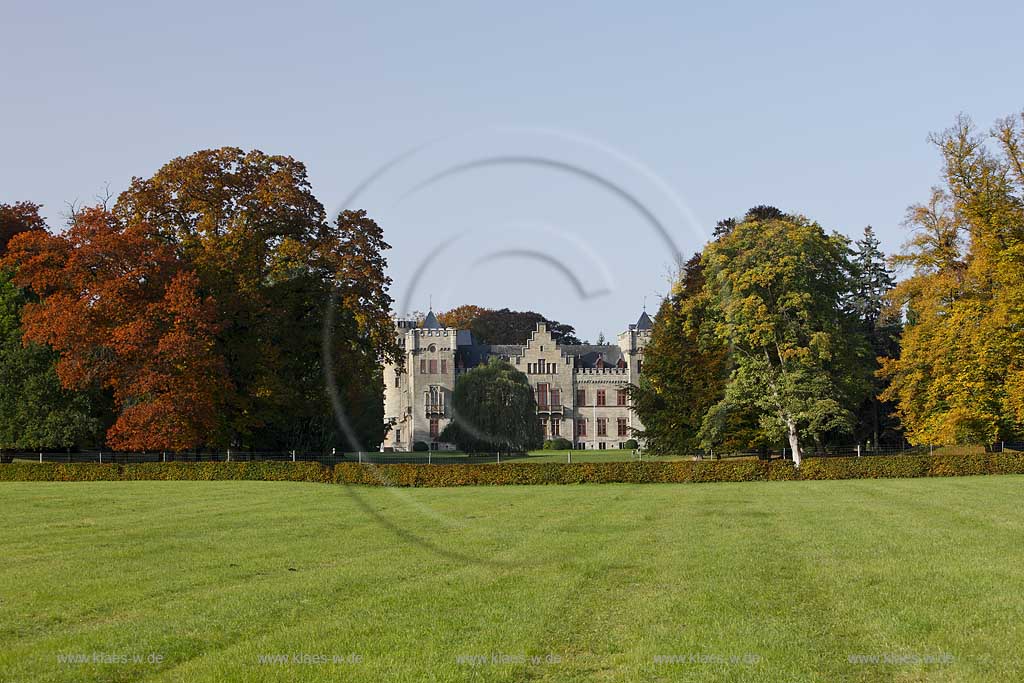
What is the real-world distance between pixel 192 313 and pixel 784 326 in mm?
25728

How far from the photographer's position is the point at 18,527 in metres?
22.2

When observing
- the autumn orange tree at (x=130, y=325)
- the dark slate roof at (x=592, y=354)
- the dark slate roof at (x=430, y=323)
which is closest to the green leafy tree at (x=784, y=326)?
the autumn orange tree at (x=130, y=325)

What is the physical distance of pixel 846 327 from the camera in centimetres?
5309

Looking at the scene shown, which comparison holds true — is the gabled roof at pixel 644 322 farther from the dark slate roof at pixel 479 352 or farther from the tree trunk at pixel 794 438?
the tree trunk at pixel 794 438

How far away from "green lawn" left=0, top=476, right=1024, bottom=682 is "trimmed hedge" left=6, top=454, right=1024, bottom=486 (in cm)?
1617

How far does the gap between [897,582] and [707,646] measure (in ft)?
15.4

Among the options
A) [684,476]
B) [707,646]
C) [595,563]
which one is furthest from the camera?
[684,476]

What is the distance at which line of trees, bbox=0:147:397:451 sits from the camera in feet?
152

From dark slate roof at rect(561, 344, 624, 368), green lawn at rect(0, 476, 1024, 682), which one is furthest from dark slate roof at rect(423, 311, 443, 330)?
green lawn at rect(0, 476, 1024, 682)

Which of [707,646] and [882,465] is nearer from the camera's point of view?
[707,646]

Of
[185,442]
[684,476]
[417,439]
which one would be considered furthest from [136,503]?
[417,439]

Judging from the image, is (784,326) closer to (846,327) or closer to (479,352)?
(846,327)

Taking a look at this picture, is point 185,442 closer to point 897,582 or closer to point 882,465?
point 882,465

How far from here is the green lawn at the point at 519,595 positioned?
31.2ft
